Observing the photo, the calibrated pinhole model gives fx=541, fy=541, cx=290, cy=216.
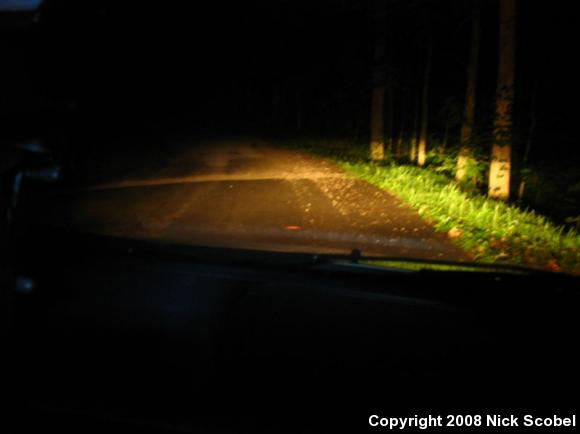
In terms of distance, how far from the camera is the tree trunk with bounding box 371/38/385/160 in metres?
21.3

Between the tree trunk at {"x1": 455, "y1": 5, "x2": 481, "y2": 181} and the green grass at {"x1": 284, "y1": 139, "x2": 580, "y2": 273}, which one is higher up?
the tree trunk at {"x1": 455, "y1": 5, "x2": 481, "y2": 181}

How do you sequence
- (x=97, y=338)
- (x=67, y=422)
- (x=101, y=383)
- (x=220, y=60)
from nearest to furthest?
(x=67, y=422) → (x=101, y=383) → (x=97, y=338) → (x=220, y=60)

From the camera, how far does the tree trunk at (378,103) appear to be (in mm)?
21312

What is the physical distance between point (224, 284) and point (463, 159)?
1361 centimetres

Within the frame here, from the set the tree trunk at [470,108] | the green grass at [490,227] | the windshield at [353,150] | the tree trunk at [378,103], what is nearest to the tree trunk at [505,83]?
the windshield at [353,150]

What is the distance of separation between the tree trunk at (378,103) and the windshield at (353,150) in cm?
6

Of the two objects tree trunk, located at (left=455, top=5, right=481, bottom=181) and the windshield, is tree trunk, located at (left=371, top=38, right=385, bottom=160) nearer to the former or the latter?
the windshield

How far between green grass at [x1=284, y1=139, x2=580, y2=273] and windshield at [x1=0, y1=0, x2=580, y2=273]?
4 cm

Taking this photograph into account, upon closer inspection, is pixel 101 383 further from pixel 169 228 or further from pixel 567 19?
pixel 567 19

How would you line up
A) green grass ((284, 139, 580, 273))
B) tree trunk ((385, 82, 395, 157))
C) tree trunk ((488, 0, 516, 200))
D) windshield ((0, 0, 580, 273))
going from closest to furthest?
windshield ((0, 0, 580, 273)) → green grass ((284, 139, 580, 273)) → tree trunk ((488, 0, 516, 200)) → tree trunk ((385, 82, 395, 157))

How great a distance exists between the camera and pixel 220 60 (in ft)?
204

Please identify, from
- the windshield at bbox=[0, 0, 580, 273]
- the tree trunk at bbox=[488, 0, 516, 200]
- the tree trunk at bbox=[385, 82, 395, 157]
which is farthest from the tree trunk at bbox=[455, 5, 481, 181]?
the tree trunk at bbox=[385, 82, 395, 157]

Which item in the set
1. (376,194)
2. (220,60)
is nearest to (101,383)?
(376,194)

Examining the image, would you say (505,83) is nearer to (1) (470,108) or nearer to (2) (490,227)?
(1) (470,108)
